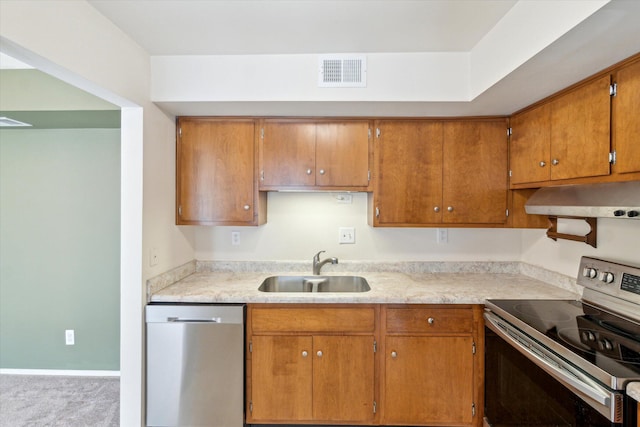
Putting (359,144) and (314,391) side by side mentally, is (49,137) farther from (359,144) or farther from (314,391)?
(314,391)

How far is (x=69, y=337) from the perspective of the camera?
2711 millimetres

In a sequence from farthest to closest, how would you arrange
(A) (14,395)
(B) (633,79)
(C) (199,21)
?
(A) (14,395) < (C) (199,21) < (B) (633,79)

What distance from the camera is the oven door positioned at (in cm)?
108

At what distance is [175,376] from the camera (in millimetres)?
1872

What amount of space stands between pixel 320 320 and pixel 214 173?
4.15 feet

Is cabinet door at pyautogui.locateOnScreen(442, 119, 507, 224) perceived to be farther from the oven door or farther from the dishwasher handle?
the dishwasher handle

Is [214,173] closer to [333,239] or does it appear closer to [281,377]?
[333,239]

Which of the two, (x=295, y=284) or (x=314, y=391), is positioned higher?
(x=295, y=284)

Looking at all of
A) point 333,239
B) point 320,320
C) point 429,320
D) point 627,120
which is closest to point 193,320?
point 320,320

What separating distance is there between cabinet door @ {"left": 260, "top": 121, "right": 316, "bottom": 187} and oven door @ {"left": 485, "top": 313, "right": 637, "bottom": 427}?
4.85ft

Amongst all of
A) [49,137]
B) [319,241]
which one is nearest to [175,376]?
[319,241]

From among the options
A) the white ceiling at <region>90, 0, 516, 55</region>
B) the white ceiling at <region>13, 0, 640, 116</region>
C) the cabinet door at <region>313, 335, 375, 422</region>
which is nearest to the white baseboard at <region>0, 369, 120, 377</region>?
the cabinet door at <region>313, 335, 375, 422</region>

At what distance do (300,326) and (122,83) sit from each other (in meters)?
1.72

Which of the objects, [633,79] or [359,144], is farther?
[359,144]
